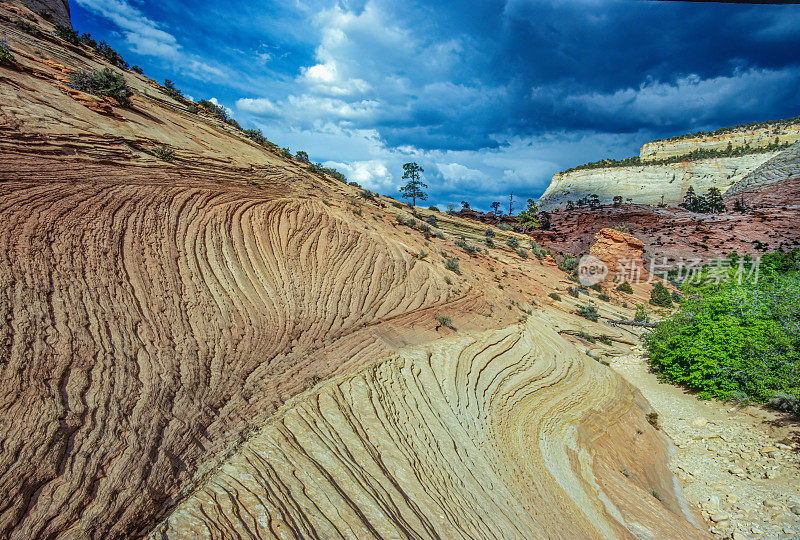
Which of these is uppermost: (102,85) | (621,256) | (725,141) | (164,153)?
(725,141)

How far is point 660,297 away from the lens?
30.4 metres

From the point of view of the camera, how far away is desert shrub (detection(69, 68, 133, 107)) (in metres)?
12.1

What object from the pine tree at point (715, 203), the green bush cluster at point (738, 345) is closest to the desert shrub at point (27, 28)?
the green bush cluster at point (738, 345)

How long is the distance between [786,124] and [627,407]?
4728 inches

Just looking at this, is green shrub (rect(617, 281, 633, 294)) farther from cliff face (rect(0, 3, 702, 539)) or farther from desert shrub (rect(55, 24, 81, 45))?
desert shrub (rect(55, 24, 81, 45))

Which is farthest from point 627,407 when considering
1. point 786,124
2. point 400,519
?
point 786,124

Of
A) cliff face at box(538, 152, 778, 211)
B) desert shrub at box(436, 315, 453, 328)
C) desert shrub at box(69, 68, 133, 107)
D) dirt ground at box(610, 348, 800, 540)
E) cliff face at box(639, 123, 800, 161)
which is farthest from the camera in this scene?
cliff face at box(639, 123, 800, 161)

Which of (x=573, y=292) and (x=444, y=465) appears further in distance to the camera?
(x=573, y=292)

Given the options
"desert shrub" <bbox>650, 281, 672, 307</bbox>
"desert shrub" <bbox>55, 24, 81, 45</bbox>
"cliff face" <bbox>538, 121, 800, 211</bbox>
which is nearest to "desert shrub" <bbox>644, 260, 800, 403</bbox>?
"desert shrub" <bbox>650, 281, 672, 307</bbox>

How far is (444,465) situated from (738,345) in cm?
1301

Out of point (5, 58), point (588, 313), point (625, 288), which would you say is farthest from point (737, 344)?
point (5, 58)

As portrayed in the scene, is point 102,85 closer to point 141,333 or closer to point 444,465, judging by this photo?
point 141,333

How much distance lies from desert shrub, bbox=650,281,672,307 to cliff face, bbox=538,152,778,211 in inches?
2318

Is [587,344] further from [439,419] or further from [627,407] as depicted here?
[439,419]
